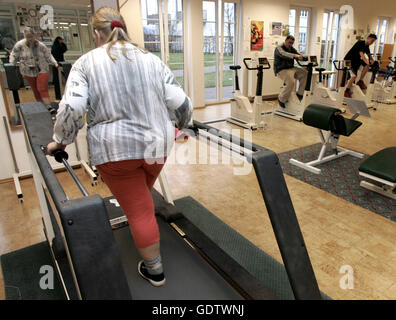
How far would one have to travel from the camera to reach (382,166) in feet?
10.2

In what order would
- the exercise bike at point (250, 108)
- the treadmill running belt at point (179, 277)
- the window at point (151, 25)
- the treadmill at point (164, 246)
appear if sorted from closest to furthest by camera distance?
1. the treadmill at point (164, 246)
2. the treadmill running belt at point (179, 277)
3. the exercise bike at point (250, 108)
4. the window at point (151, 25)

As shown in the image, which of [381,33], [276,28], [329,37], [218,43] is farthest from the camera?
[381,33]

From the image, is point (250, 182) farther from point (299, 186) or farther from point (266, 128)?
point (266, 128)

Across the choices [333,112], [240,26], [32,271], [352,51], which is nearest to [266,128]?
[333,112]

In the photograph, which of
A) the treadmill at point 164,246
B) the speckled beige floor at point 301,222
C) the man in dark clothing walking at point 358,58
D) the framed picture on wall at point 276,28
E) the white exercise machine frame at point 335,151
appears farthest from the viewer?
the framed picture on wall at point 276,28

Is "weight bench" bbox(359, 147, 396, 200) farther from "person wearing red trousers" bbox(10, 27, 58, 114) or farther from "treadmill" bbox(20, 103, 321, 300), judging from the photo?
"person wearing red trousers" bbox(10, 27, 58, 114)

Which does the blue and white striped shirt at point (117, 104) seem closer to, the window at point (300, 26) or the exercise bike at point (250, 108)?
the exercise bike at point (250, 108)

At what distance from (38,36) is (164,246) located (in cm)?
297

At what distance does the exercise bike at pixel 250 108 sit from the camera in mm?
5684

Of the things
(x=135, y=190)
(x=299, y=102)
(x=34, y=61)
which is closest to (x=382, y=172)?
(x=135, y=190)

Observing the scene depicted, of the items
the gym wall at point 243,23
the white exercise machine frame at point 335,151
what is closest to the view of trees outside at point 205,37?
the gym wall at point 243,23

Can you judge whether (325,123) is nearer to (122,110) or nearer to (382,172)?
(382,172)

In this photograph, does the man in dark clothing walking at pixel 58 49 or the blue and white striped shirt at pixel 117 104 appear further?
the man in dark clothing walking at pixel 58 49

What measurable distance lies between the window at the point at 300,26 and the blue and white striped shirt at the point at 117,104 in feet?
27.3
